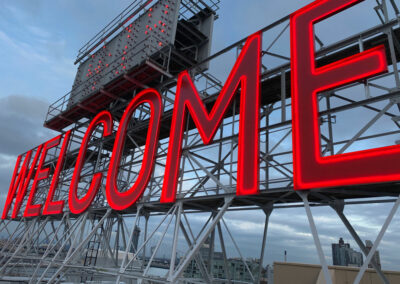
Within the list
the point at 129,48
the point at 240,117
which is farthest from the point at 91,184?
the point at 240,117

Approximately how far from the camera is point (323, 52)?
10578 mm

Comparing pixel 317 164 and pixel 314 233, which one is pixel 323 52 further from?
pixel 314 233

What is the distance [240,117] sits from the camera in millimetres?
10945

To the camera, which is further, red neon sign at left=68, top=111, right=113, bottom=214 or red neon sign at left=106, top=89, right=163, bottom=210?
red neon sign at left=68, top=111, right=113, bottom=214

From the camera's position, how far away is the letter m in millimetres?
9961

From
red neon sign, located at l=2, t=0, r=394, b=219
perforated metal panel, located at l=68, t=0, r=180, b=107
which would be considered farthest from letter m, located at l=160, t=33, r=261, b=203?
perforated metal panel, located at l=68, t=0, r=180, b=107

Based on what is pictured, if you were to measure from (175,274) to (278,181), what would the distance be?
4.64 metres

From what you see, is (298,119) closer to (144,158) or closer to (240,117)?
(240,117)

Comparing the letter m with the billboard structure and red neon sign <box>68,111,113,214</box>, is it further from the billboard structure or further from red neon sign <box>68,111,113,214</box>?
red neon sign <box>68,111,113,214</box>

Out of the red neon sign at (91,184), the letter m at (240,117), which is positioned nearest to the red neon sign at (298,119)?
the letter m at (240,117)

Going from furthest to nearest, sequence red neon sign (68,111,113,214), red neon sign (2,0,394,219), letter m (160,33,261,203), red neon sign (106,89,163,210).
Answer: red neon sign (68,111,113,214), red neon sign (106,89,163,210), letter m (160,33,261,203), red neon sign (2,0,394,219)

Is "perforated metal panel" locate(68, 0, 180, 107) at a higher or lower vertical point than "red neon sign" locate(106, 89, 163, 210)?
higher

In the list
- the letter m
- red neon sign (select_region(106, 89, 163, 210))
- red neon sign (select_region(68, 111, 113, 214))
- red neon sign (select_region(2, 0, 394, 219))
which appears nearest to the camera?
red neon sign (select_region(2, 0, 394, 219))

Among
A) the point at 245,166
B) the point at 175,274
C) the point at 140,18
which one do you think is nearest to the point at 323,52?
the point at 245,166
